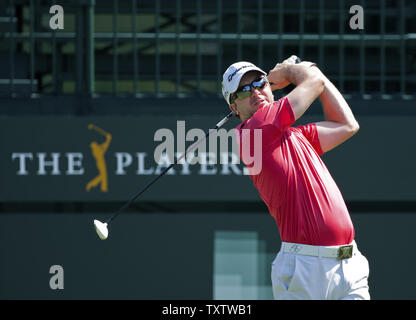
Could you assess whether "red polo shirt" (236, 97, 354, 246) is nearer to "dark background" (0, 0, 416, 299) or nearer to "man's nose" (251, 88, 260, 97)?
"man's nose" (251, 88, 260, 97)

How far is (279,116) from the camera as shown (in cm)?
364

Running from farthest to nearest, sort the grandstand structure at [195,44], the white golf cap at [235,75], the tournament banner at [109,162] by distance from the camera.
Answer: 1. the grandstand structure at [195,44]
2. the tournament banner at [109,162]
3. the white golf cap at [235,75]

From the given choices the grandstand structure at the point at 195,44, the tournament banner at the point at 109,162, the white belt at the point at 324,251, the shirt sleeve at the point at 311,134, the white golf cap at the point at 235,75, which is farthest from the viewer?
the grandstand structure at the point at 195,44

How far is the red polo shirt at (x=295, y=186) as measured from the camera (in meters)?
3.62

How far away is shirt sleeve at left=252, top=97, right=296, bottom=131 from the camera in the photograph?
11.9 ft

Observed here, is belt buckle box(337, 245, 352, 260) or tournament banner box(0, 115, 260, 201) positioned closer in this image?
belt buckle box(337, 245, 352, 260)

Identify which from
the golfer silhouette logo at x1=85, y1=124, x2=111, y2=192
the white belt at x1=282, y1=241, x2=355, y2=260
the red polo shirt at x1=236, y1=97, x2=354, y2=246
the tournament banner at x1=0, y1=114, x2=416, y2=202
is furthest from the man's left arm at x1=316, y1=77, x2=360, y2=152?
the golfer silhouette logo at x1=85, y1=124, x2=111, y2=192

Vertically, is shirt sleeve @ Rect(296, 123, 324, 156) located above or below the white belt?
above

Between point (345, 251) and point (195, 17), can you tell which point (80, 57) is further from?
point (345, 251)

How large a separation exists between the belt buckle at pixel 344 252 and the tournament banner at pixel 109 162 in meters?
Result: 2.80

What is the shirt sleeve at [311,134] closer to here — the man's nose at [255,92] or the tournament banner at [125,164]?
the man's nose at [255,92]

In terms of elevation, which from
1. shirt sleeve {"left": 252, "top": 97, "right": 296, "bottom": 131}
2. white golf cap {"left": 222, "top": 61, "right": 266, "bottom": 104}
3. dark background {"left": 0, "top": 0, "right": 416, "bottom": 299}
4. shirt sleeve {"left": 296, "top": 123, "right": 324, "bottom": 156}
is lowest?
dark background {"left": 0, "top": 0, "right": 416, "bottom": 299}

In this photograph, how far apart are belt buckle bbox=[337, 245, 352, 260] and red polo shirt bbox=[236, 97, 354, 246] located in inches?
1.1

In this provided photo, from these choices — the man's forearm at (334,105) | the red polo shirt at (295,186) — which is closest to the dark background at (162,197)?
the man's forearm at (334,105)
